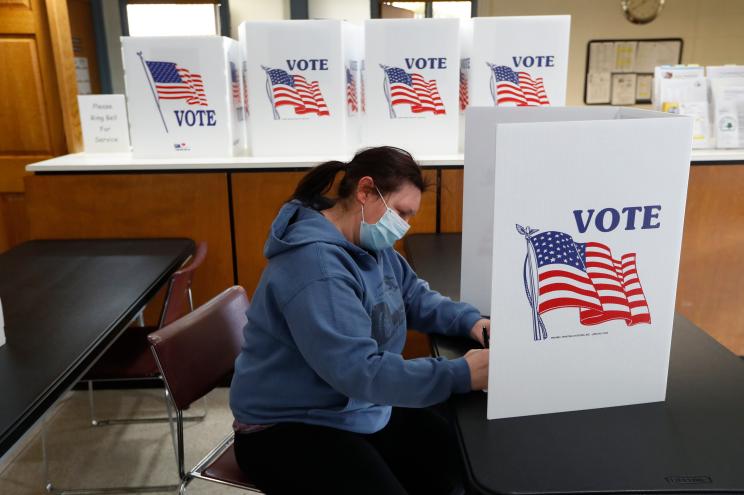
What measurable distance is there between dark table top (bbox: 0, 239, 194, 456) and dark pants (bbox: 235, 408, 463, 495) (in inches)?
15.9

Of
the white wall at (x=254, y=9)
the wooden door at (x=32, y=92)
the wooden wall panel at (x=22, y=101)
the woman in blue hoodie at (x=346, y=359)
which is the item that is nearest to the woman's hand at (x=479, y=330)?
the woman in blue hoodie at (x=346, y=359)

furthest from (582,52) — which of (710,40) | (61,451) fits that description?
(61,451)

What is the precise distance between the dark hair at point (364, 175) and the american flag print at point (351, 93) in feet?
3.68

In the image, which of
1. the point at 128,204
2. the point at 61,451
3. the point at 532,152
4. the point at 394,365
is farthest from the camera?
the point at 128,204

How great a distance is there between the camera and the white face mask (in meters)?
1.28

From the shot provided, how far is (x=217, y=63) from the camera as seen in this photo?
231 cm

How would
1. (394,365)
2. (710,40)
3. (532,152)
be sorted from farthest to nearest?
(710,40) → (394,365) → (532,152)

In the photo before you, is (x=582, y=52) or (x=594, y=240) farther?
(x=582, y=52)

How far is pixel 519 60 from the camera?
2262mm

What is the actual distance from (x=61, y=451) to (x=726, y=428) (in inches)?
85.7

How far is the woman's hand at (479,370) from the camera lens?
1.08 meters

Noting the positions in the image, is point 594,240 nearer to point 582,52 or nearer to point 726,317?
point 726,317

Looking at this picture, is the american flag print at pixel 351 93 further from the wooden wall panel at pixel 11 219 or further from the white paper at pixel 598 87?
the white paper at pixel 598 87

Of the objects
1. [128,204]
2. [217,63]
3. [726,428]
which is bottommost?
[726,428]
